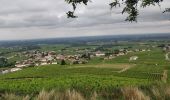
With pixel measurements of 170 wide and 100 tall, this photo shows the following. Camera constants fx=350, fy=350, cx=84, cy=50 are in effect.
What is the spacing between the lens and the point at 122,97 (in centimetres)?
679

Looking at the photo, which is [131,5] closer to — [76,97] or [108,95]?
[108,95]

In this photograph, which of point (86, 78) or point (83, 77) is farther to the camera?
point (83, 77)

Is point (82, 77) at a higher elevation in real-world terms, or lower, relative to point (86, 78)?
lower

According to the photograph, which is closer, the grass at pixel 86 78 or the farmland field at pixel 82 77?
the grass at pixel 86 78

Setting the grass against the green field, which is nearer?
the grass

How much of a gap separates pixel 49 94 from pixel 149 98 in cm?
188

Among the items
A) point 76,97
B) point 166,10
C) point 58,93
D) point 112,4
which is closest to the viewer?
point 76,97

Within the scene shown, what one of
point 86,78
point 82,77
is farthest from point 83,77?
point 86,78

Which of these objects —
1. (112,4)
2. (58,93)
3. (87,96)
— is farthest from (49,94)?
(112,4)

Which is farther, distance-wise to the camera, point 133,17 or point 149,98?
point 133,17

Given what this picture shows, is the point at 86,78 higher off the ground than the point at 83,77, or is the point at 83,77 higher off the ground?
the point at 86,78

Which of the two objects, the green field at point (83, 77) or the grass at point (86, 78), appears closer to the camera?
the grass at point (86, 78)

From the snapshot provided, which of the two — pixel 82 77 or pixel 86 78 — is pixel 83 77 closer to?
pixel 82 77

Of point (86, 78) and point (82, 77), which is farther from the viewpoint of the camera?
point (82, 77)
